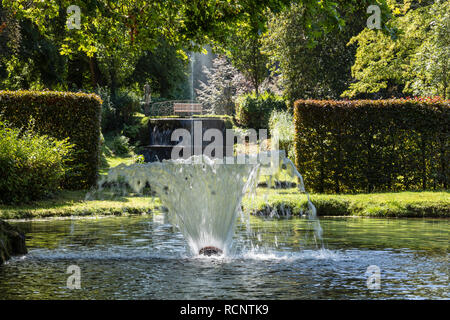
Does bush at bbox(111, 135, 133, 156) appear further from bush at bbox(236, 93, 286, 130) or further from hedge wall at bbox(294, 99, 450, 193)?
hedge wall at bbox(294, 99, 450, 193)

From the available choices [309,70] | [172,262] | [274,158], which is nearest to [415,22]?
[309,70]

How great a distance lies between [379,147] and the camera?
19.0 metres

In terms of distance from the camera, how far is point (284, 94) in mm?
37125

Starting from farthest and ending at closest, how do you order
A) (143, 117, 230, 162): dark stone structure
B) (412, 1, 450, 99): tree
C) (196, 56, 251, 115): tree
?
(196, 56, 251, 115): tree, (143, 117, 230, 162): dark stone structure, (412, 1, 450, 99): tree

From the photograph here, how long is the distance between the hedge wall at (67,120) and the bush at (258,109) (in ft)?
59.6

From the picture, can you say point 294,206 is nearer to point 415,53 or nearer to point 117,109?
→ point 415,53

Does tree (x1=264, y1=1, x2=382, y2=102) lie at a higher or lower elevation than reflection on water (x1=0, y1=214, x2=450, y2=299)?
higher

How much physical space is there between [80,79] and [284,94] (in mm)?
18524

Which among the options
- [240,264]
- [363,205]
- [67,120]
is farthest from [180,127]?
[240,264]

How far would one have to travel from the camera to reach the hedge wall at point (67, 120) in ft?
62.1

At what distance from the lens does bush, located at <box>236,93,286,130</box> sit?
3647cm

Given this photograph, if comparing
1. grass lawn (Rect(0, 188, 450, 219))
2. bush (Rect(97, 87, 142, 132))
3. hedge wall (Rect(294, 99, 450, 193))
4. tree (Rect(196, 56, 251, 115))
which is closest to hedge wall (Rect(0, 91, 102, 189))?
grass lawn (Rect(0, 188, 450, 219))

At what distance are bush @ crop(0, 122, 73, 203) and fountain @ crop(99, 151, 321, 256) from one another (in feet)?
24.2

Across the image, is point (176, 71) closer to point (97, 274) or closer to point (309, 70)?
point (309, 70)
